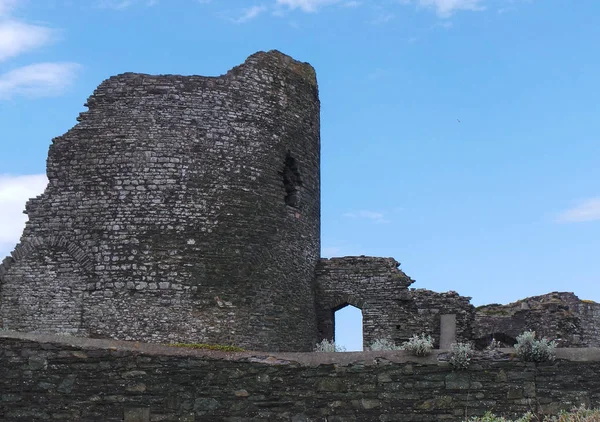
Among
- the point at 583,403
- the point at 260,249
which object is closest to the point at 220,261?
the point at 260,249

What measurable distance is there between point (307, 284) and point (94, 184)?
561 cm

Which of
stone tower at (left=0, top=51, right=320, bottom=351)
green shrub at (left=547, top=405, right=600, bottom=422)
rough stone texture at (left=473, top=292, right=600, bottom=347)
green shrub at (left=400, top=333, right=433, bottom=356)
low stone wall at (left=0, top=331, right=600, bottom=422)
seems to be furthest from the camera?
rough stone texture at (left=473, top=292, right=600, bottom=347)

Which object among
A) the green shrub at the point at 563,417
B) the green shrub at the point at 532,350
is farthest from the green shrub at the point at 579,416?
the green shrub at the point at 532,350

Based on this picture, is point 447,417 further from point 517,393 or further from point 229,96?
point 229,96

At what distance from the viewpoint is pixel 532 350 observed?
1429 cm

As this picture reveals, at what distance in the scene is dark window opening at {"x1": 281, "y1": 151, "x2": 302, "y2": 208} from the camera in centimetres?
2194

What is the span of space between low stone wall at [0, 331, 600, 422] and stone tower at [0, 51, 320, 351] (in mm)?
4135

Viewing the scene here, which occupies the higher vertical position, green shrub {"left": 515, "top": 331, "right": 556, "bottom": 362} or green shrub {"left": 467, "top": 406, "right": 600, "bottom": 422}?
green shrub {"left": 515, "top": 331, "right": 556, "bottom": 362}

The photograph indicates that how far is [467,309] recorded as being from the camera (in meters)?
23.0

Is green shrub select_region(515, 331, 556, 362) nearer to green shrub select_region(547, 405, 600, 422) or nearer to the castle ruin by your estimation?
green shrub select_region(547, 405, 600, 422)

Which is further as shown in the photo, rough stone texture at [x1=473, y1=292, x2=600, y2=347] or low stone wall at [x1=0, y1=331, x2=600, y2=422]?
rough stone texture at [x1=473, y1=292, x2=600, y2=347]

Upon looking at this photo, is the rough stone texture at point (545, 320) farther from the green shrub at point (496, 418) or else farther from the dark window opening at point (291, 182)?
the green shrub at point (496, 418)

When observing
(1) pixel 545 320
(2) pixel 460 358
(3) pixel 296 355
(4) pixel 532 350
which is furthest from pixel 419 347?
(1) pixel 545 320

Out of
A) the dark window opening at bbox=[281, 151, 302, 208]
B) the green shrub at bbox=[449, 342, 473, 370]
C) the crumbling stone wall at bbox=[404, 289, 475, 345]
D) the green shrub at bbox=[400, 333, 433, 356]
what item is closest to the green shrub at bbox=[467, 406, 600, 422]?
the green shrub at bbox=[449, 342, 473, 370]
